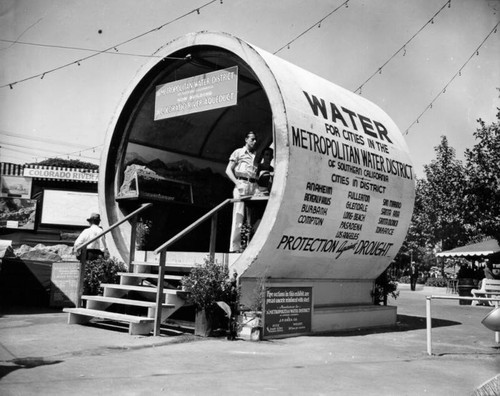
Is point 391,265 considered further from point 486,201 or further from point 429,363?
point 486,201

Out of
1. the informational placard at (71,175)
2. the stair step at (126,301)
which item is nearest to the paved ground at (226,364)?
the stair step at (126,301)

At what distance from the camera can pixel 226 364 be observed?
564 cm

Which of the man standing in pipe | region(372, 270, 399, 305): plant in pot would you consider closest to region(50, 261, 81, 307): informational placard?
the man standing in pipe

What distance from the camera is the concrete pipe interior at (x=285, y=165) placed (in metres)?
7.90

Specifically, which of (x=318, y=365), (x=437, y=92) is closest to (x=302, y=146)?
(x=318, y=365)

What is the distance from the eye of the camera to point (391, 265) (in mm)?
11484

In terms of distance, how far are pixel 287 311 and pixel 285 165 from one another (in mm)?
2125

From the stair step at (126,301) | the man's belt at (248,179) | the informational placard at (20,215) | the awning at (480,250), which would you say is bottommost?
the stair step at (126,301)

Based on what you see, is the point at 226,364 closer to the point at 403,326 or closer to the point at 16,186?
the point at 403,326

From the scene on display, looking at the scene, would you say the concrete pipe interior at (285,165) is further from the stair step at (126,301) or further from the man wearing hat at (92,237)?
the stair step at (126,301)

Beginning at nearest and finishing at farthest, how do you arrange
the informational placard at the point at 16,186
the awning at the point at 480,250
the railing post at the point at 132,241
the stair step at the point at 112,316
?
the stair step at the point at 112,316 → the railing post at the point at 132,241 → the awning at the point at 480,250 → the informational placard at the point at 16,186

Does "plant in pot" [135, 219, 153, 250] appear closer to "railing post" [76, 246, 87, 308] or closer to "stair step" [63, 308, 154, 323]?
"railing post" [76, 246, 87, 308]

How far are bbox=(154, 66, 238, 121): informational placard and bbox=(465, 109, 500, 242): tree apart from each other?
11719 millimetres

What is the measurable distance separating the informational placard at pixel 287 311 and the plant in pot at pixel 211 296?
1.64ft
